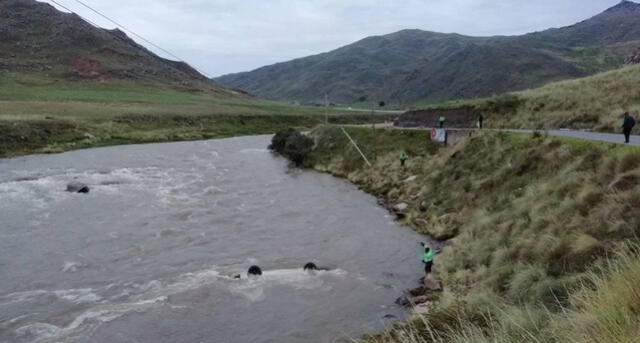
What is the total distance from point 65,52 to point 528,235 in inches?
5416

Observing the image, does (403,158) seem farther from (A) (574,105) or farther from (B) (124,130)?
(B) (124,130)

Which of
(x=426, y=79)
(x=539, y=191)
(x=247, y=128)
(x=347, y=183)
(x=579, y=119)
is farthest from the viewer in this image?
(x=426, y=79)

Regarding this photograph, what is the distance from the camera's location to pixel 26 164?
47.6 meters

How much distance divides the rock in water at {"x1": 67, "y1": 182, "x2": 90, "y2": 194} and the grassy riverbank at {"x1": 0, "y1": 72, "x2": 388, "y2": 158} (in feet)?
66.6

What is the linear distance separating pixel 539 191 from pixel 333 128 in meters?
38.5

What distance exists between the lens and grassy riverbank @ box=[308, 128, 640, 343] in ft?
20.2

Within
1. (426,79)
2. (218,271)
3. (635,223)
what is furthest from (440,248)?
(426,79)

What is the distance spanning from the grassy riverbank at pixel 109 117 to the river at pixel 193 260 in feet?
63.2

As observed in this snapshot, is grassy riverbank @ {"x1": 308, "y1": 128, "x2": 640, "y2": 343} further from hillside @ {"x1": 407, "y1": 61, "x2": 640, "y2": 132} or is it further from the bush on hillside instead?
the bush on hillside

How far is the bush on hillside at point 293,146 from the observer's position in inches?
2169

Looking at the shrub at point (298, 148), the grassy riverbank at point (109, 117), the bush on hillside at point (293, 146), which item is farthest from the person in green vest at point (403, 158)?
the grassy riverbank at point (109, 117)

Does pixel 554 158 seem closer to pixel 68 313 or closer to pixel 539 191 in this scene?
pixel 539 191

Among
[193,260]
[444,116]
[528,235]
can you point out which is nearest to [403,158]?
[444,116]

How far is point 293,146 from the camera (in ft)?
186
